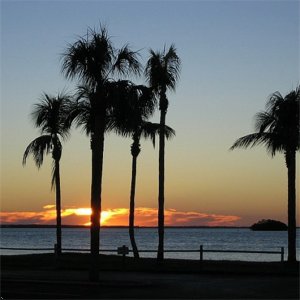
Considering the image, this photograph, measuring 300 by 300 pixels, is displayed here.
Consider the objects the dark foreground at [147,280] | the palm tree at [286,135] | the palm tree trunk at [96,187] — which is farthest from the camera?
the palm tree at [286,135]

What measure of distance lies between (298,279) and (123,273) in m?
7.34

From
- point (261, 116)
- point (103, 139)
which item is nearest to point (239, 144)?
point (261, 116)

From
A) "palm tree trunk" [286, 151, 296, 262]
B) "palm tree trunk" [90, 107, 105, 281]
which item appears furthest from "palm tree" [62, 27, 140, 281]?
"palm tree trunk" [286, 151, 296, 262]

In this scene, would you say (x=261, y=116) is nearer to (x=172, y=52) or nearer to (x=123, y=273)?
(x=172, y=52)

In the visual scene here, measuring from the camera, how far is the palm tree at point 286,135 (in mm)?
33625

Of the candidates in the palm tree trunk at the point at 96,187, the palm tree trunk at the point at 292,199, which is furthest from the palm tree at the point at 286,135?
the palm tree trunk at the point at 96,187

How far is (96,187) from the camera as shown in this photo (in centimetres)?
2539

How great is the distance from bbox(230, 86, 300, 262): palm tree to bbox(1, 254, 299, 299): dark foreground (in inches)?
104

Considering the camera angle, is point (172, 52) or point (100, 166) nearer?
point (100, 166)

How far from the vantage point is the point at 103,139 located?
2581cm

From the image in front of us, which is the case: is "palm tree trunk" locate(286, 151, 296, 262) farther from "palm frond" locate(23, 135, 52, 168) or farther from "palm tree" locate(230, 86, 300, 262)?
"palm frond" locate(23, 135, 52, 168)

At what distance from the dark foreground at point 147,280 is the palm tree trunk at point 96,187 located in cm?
90

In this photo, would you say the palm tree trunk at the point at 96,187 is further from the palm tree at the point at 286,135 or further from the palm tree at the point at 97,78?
the palm tree at the point at 286,135

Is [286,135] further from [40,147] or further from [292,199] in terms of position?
[40,147]
